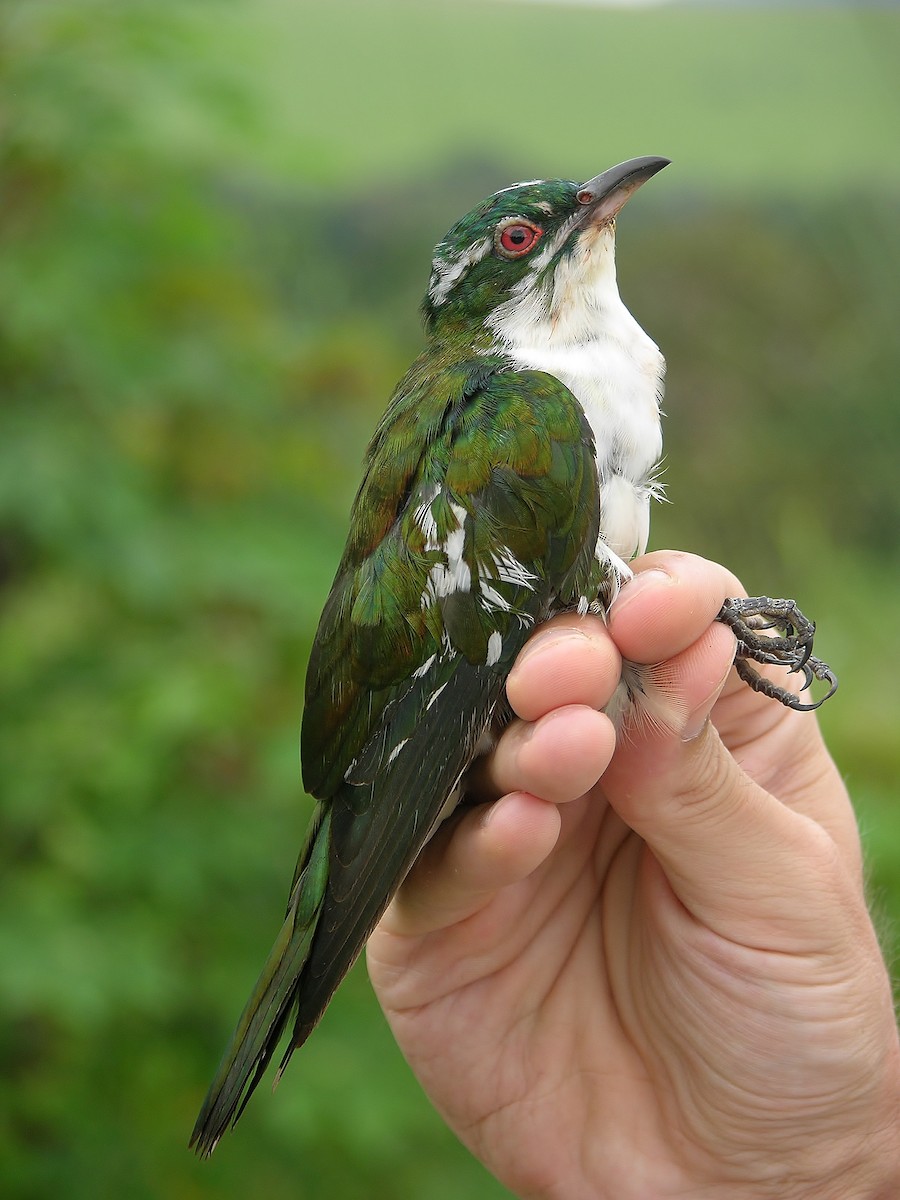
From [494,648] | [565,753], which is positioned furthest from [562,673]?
[494,648]

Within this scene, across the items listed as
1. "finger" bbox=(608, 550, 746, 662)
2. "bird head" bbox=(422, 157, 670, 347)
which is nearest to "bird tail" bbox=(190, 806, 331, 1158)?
"finger" bbox=(608, 550, 746, 662)

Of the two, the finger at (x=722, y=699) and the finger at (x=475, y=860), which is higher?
the finger at (x=722, y=699)

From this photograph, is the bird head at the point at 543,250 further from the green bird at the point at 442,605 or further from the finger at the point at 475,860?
the finger at the point at 475,860

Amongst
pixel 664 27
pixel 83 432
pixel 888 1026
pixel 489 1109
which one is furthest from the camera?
pixel 664 27

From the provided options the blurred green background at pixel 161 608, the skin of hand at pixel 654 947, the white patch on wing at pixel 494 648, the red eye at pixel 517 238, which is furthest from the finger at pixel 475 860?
the red eye at pixel 517 238

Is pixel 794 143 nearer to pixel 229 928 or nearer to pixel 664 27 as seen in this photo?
pixel 664 27

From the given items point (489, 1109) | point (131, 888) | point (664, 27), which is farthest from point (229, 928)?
point (664, 27)

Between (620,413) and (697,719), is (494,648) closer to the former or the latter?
(697,719)
